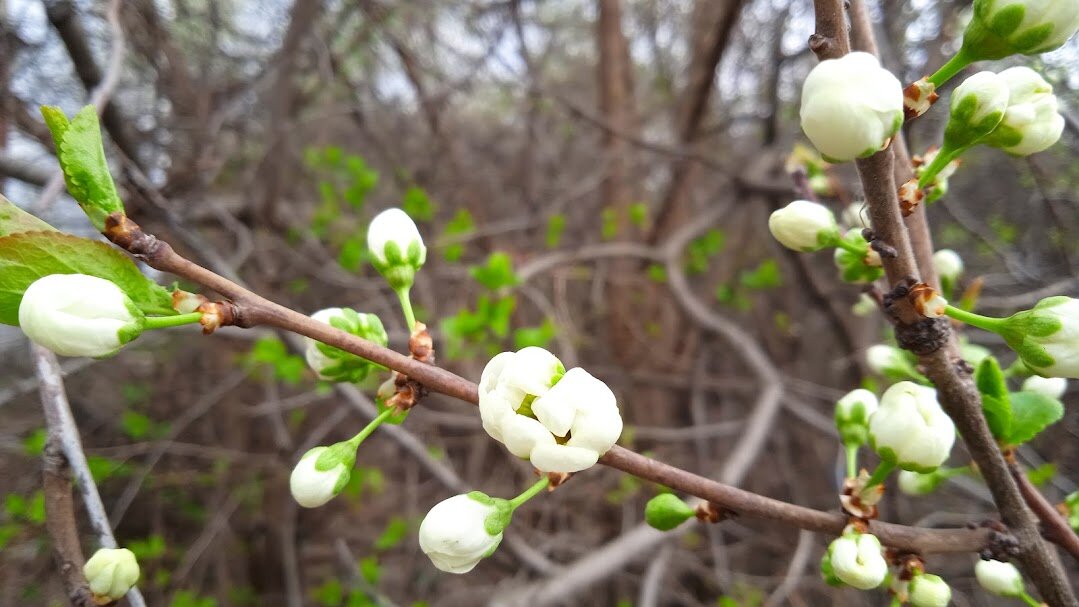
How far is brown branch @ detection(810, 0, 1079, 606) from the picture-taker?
22.3 inches

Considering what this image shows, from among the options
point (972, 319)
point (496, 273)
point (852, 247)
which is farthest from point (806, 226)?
point (496, 273)

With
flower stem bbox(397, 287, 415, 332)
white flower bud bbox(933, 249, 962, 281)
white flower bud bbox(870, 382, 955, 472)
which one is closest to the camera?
white flower bud bbox(870, 382, 955, 472)

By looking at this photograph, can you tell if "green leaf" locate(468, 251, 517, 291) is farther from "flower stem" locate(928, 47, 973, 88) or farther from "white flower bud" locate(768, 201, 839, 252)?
"flower stem" locate(928, 47, 973, 88)

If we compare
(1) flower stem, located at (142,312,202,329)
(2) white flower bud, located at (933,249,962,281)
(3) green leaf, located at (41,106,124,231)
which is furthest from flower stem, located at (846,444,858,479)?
(3) green leaf, located at (41,106,124,231)

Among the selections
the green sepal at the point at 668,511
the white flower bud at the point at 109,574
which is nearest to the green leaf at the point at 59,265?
the white flower bud at the point at 109,574

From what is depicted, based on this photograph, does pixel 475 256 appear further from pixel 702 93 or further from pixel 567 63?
pixel 567 63

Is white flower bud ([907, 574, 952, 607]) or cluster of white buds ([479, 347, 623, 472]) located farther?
white flower bud ([907, 574, 952, 607])

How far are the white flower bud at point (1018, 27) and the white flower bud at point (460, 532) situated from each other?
692 millimetres

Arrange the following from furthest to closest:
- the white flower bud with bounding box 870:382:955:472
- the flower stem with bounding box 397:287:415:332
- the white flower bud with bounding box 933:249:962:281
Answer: the white flower bud with bounding box 933:249:962:281, the flower stem with bounding box 397:287:415:332, the white flower bud with bounding box 870:382:955:472

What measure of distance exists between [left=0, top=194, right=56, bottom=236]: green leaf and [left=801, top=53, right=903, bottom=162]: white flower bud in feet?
2.37

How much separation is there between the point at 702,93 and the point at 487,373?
2502 millimetres

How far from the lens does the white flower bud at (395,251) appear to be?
801mm

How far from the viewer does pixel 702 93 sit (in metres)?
2.76

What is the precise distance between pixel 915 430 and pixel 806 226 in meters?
0.25
